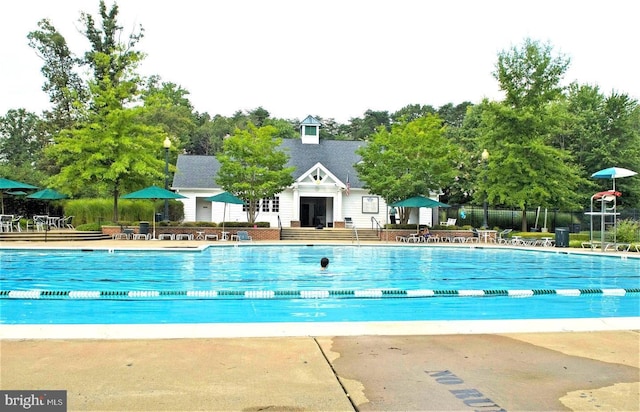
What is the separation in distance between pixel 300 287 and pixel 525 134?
24.1 m

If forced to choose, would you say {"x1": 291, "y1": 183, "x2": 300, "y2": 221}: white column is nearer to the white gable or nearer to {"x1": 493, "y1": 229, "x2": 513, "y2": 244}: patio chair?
the white gable

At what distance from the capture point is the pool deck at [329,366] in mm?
3971

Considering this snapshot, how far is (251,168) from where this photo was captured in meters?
28.5

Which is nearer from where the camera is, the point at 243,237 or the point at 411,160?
the point at 243,237

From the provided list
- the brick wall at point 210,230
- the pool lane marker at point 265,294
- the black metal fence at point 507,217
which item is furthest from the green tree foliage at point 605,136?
the pool lane marker at point 265,294

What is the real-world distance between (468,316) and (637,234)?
66.9 feet

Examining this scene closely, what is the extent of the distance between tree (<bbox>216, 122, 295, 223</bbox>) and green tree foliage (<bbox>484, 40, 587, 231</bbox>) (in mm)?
11746

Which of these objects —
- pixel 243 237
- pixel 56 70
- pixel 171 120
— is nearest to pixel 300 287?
pixel 243 237

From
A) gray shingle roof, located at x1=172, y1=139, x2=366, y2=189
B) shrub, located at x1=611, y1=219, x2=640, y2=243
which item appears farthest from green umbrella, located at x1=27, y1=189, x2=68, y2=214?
shrub, located at x1=611, y1=219, x2=640, y2=243

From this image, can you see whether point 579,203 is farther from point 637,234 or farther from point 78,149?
point 78,149

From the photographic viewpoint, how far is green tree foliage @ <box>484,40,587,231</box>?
30.2 meters

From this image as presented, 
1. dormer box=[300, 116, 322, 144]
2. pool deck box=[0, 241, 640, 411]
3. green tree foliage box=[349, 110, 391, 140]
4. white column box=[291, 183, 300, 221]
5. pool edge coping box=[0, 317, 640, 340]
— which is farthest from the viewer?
green tree foliage box=[349, 110, 391, 140]

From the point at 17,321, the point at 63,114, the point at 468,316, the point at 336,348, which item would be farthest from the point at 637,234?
the point at 63,114

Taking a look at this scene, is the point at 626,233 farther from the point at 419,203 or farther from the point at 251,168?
the point at 251,168
